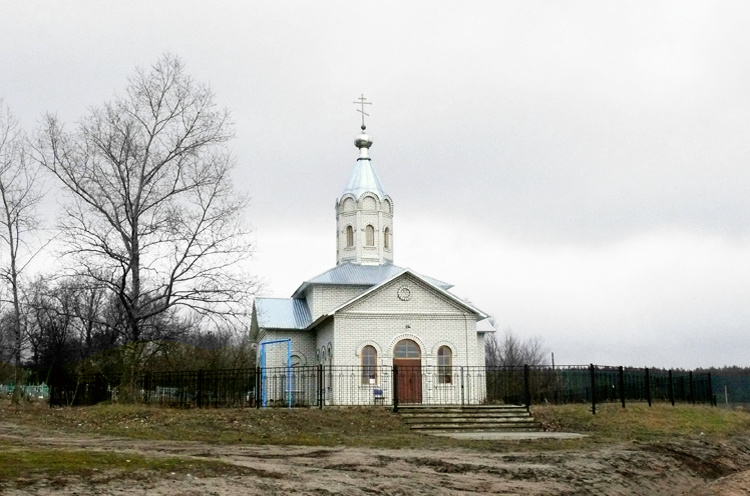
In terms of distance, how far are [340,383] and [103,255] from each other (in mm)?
8712

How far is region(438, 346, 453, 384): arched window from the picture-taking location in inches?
1136

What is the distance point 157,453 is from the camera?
42.4 ft

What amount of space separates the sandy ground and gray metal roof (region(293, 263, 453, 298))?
48.5 feet

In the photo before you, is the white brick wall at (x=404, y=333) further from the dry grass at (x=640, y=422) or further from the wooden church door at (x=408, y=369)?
the dry grass at (x=640, y=422)

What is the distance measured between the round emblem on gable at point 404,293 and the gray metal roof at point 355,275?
1.49 metres

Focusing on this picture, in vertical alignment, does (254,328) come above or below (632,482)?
above

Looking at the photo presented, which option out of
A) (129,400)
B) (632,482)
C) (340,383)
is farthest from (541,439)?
(129,400)

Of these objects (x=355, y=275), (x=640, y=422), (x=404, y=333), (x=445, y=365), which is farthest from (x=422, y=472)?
(x=355, y=275)

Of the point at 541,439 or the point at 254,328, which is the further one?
the point at 254,328

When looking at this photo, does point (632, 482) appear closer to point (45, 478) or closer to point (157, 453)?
point (157, 453)

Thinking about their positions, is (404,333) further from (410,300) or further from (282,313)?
(282,313)

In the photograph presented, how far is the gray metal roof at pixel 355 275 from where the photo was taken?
3120 centimetres

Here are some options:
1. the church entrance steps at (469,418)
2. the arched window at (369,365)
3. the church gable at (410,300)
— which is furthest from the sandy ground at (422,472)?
the arched window at (369,365)

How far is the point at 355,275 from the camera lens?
31859mm
